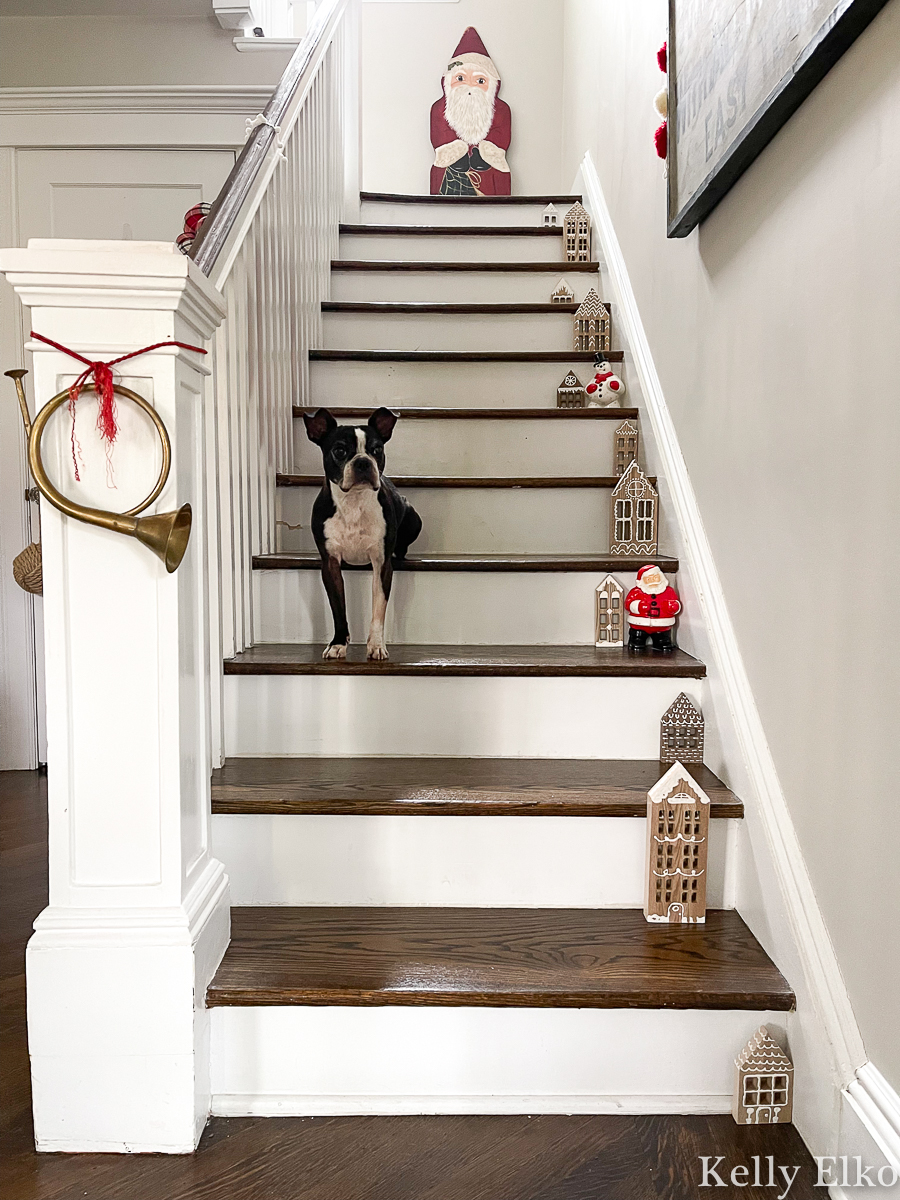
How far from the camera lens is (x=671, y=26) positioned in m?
1.87

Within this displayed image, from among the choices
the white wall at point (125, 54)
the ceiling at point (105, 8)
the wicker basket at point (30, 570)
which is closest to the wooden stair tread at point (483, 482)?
the wicker basket at point (30, 570)

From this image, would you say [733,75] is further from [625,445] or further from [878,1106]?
[878,1106]

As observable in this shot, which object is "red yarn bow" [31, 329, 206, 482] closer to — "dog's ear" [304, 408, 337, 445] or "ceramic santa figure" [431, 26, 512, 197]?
"dog's ear" [304, 408, 337, 445]

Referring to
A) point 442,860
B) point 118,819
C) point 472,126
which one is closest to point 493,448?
point 442,860

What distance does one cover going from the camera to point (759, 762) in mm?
1398

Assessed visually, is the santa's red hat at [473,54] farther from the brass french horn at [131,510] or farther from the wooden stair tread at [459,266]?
the brass french horn at [131,510]

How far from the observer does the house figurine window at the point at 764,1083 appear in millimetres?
1212

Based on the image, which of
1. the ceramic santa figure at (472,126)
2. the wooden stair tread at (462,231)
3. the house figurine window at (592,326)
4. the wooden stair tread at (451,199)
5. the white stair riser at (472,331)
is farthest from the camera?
the ceramic santa figure at (472,126)

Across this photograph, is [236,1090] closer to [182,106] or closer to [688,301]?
[688,301]

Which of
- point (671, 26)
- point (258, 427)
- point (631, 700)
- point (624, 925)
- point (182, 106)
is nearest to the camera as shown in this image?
point (624, 925)

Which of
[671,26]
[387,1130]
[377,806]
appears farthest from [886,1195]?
[671,26]

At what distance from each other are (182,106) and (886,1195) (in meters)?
3.64

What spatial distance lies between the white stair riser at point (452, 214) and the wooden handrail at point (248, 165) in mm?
817

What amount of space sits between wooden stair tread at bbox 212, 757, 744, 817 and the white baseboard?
1.36 ft
